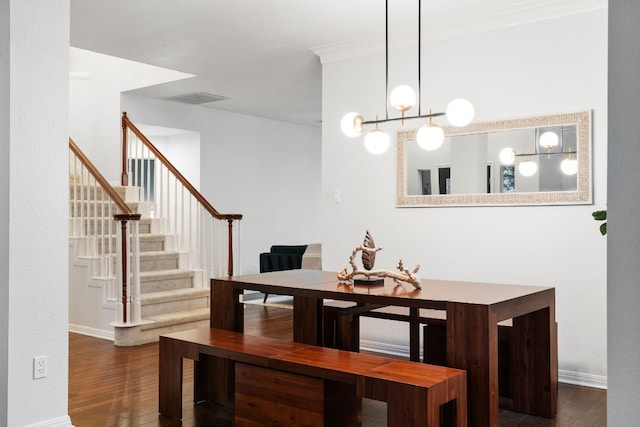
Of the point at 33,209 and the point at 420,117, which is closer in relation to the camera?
the point at 33,209

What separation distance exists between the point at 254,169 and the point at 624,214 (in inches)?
310

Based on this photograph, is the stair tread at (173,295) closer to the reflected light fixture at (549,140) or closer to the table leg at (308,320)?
the table leg at (308,320)

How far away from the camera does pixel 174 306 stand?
243 inches

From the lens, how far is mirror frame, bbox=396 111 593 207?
406 cm

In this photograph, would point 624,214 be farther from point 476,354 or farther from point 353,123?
point 353,123

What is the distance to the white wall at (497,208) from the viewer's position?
4051mm

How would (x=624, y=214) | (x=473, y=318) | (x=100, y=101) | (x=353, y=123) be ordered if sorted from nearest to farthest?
(x=624, y=214) → (x=473, y=318) → (x=353, y=123) → (x=100, y=101)

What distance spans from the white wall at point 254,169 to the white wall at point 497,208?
3.20 metres

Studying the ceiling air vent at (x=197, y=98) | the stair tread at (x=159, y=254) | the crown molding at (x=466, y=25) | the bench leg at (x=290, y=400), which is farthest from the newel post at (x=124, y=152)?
the bench leg at (x=290, y=400)

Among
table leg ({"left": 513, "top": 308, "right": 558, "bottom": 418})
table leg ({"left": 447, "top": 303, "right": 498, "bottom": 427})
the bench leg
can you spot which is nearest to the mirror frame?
table leg ({"left": 513, "top": 308, "right": 558, "bottom": 418})

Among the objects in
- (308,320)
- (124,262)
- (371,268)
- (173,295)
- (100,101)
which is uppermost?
(100,101)

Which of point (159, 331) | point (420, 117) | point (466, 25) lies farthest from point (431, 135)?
point (159, 331)

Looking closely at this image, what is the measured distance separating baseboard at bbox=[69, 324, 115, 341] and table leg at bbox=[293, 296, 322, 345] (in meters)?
2.59

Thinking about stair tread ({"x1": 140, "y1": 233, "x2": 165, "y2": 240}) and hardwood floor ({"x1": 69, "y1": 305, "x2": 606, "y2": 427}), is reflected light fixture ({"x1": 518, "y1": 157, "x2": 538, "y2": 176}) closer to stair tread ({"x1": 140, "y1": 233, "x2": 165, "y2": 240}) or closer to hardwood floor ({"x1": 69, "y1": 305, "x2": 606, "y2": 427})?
hardwood floor ({"x1": 69, "y1": 305, "x2": 606, "y2": 427})
